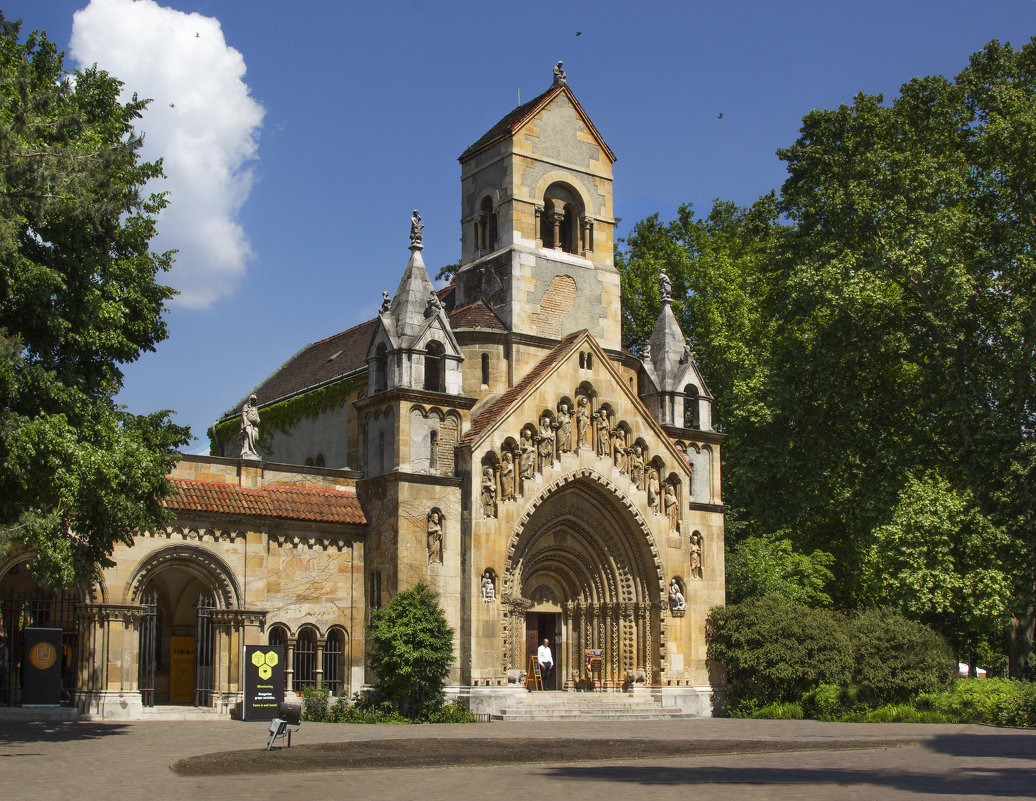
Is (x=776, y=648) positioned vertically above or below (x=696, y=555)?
below

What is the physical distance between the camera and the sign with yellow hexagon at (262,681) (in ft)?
91.3

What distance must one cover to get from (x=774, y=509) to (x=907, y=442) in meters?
5.12

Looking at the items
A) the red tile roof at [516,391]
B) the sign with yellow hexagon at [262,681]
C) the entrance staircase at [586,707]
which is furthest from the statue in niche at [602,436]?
the sign with yellow hexagon at [262,681]

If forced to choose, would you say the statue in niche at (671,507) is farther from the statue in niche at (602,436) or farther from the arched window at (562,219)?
the arched window at (562,219)

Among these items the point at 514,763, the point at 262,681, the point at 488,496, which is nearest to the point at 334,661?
the point at 262,681

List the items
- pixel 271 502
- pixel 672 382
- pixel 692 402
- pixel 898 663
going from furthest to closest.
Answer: pixel 692 402 < pixel 672 382 < pixel 898 663 < pixel 271 502

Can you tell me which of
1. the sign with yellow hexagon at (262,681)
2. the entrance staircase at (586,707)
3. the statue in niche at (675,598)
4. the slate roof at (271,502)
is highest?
the slate roof at (271,502)

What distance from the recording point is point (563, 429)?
34219mm

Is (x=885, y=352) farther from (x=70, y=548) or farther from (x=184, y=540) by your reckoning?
(x=70, y=548)

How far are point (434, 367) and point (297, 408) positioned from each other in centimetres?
803

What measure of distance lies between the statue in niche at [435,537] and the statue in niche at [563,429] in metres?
4.10

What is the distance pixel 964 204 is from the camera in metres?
38.7

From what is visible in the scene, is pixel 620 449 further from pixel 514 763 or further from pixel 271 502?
pixel 514 763

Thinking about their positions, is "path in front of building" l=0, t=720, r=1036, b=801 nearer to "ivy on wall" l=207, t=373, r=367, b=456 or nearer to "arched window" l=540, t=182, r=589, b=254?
"ivy on wall" l=207, t=373, r=367, b=456
